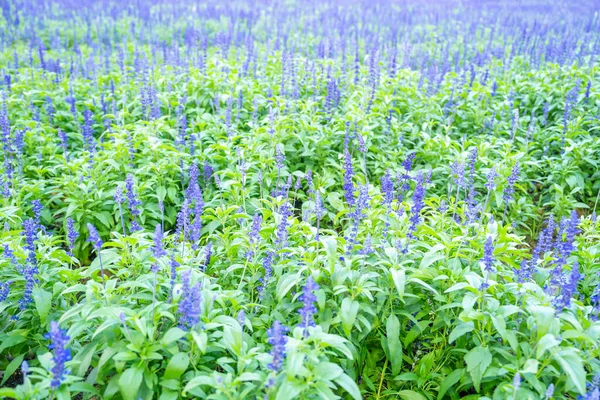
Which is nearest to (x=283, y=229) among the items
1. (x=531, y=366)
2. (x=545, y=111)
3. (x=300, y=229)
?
(x=300, y=229)

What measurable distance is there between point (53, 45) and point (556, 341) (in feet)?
41.0

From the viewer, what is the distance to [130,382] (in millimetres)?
2752

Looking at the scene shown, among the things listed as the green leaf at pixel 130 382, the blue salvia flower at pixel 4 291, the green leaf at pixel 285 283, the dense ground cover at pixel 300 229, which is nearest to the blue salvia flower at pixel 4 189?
the dense ground cover at pixel 300 229

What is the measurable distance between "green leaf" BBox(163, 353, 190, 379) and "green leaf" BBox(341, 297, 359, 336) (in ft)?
3.10

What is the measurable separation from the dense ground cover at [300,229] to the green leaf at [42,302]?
17 millimetres

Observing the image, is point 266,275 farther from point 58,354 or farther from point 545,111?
point 545,111

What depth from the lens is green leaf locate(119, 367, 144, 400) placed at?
2725 millimetres

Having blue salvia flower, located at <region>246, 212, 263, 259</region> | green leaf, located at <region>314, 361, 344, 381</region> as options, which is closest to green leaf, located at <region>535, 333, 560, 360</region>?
green leaf, located at <region>314, 361, 344, 381</region>

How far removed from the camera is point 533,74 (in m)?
8.91

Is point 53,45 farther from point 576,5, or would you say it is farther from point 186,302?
point 576,5

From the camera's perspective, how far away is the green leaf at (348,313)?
122 inches

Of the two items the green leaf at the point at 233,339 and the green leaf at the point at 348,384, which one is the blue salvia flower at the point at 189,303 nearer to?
the green leaf at the point at 233,339

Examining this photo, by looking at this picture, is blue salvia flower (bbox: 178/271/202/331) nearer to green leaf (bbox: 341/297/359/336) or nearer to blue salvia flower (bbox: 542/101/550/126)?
green leaf (bbox: 341/297/359/336)

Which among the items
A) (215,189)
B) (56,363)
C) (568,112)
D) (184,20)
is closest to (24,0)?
(184,20)
